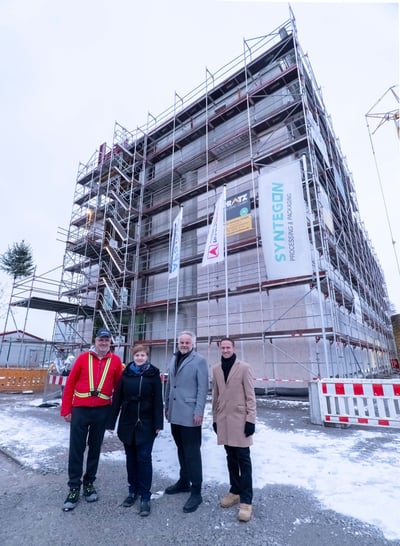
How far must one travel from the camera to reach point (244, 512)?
102 inches

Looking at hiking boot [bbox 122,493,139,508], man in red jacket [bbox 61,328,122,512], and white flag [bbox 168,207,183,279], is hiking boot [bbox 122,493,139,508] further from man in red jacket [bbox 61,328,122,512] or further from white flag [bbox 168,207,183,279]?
white flag [bbox 168,207,183,279]

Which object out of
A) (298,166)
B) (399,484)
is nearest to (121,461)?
(399,484)

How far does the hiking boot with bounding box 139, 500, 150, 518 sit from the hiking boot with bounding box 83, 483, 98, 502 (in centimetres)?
56

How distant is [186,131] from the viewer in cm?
1633

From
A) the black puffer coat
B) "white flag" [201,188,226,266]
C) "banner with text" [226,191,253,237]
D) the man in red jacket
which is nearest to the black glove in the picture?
the black puffer coat

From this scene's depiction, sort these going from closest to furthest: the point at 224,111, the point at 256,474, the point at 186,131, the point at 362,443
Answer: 1. the point at 256,474
2. the point at 362,443
3. the point at 224,111
4. the point at 186,131

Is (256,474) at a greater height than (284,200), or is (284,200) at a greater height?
(284,200)

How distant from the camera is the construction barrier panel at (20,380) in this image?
11.4 m

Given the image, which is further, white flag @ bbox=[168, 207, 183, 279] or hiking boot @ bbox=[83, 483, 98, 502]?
white flag @ bbox=[168, 207, 183, 279]

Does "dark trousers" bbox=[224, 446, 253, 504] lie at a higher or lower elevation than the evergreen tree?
lower

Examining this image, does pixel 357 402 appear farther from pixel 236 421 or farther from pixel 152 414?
pixel 152 414

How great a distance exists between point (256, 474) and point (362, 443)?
2376 millimetres

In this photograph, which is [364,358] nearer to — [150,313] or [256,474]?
[150,313]

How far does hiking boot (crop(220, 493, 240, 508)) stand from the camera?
9.17 feet
